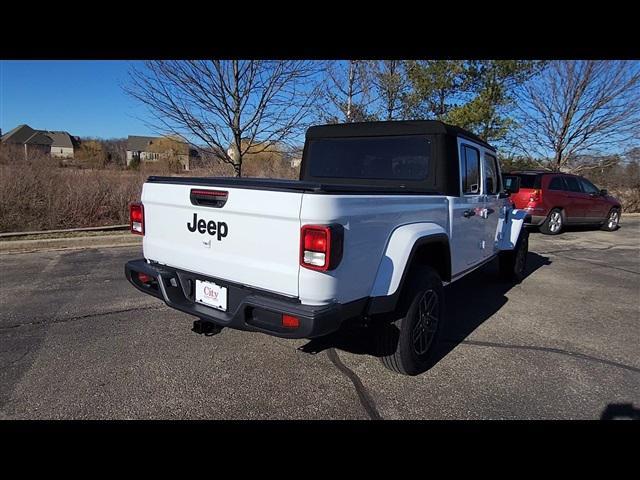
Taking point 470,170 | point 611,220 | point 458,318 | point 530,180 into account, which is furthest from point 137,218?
point 611,220

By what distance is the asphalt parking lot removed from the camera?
8.59ft

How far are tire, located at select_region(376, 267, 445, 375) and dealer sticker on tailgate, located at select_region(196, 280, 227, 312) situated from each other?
1198 mm

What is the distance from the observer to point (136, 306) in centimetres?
447

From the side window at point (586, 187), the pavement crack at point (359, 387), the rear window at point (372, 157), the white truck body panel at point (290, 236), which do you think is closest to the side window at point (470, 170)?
the rear window at point (372, 157)

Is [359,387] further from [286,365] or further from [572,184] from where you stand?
[572,184]

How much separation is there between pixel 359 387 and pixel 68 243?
726 centimetres

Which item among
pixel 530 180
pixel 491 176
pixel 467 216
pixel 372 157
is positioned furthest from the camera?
pixel 530 180

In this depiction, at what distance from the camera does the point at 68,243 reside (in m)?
7.66

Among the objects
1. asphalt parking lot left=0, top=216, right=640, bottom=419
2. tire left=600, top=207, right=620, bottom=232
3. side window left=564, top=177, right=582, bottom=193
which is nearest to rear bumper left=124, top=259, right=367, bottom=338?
asphalt parking lot left=0, top=216, right=640, bottom=419
